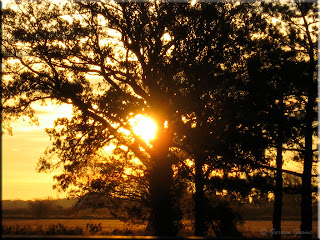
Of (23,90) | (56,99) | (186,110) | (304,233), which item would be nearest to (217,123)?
(186,110)

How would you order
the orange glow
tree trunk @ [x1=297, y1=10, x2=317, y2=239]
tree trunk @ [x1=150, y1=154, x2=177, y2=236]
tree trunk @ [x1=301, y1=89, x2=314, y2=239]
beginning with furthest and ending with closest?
the orange glow < tree trunk @ [x1=297, y1=10, x2=317, y2=239] < tree trunk @ [x1=301, y1=89, x2=314, y2=239] < tree trunk @ [x1=150, y1=154, x2=177, y2=236]

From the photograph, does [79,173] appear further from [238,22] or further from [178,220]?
[238,22]

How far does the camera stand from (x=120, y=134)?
2508 cm

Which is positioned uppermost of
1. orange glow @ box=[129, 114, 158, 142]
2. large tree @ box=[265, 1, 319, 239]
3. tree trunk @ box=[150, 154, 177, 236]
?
large tree @ box=[265, 1, 319, 239]

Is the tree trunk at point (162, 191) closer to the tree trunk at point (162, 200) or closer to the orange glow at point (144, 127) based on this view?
the tree trunk at point (162, 200)

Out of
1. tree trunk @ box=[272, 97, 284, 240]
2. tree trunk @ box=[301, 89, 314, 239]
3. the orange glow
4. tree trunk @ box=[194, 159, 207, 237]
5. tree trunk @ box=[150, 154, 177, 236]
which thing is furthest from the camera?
tree trunk @ box=[194, 159, 207, 237]

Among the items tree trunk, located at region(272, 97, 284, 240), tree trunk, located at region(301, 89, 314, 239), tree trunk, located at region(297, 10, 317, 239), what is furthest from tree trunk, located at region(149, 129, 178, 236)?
tree trunk, located at region(297, 10, 317, 239)

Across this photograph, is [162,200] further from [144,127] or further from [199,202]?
[144,127]

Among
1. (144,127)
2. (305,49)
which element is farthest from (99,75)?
(305,49)

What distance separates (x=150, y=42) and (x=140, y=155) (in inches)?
264

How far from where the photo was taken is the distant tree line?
23906 mm

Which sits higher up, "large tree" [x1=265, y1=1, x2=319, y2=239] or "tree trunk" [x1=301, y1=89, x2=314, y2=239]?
"large tree" [x1=265, y1=1, x2=319, y2=239]

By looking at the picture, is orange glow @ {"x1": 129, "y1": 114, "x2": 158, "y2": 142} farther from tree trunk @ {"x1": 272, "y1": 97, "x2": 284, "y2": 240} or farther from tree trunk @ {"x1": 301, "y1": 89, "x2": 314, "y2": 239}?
tree trunk @ {"x1": 301, "y1": 89, "x2": 314, "y2": 239}

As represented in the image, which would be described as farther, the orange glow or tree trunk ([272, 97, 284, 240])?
tree trunk ([272, 97, 284, 240])
